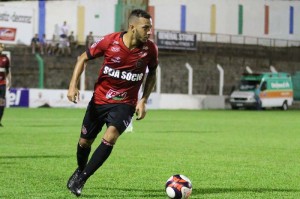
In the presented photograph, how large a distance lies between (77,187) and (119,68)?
4.97 feet

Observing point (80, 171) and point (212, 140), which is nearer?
point (80, 171)

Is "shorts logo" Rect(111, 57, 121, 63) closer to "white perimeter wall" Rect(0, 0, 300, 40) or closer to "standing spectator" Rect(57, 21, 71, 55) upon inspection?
"standing spectator" Rect(57, 21, 71, 55)

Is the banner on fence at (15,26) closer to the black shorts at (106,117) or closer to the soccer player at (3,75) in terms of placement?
the soccer player at (3,75)

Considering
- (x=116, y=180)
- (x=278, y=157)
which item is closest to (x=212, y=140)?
(x=278, y=157)

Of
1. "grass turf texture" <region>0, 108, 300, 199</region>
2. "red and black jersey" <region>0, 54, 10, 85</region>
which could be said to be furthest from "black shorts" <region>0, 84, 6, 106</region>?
"grass turf texture" <region>0, 108, 300, 199</region>

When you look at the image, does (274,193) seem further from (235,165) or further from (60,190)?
(235,165)

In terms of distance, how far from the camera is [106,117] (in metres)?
10.7

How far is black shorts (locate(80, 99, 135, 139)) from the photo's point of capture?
413 inches

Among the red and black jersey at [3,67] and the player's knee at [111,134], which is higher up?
the red and black jersey at [3,67]

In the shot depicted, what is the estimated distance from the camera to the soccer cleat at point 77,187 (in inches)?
406

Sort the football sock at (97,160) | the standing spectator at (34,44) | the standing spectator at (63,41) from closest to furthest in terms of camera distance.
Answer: the football sock at (97,160) → the standing spectator at (34,44) → the standing spectator at (63,41)

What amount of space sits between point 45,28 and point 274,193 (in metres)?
50.6

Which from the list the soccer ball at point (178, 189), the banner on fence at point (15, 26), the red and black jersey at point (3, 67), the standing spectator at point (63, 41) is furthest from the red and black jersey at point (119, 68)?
the banner on fence at point (15, 26)

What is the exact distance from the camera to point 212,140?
72.6 feet
